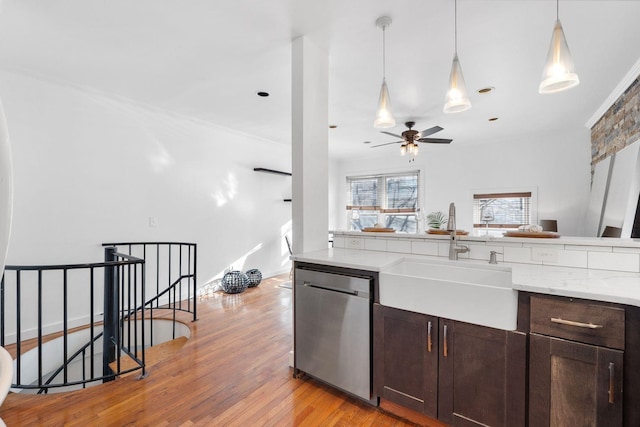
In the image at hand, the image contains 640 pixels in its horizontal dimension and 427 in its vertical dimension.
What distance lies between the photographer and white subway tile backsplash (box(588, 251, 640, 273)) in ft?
5.50

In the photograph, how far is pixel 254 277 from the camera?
480cm

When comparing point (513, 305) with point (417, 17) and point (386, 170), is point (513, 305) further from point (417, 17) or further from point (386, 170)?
point (386, 170)

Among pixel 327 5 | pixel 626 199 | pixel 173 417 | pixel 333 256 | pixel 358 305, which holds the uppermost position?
pixel 327 5

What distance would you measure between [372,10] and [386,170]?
490 centimetres

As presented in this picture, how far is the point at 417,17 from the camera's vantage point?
2.12 meters

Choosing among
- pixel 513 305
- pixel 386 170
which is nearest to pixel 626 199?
pixel 513 305

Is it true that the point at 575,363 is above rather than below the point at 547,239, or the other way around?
below

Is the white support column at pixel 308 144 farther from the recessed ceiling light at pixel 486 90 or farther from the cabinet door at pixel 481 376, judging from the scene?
the recessed ceiling light at pixel 486 90

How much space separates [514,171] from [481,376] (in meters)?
4.77

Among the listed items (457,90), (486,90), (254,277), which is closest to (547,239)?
(457,90)

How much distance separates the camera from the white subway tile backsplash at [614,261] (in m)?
1.68

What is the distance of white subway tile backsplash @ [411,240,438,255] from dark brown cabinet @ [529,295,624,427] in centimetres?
87

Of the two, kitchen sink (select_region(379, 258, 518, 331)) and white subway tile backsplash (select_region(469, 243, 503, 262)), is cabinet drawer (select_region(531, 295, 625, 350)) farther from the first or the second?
white subway tile backsplash (select_region(469, 243, 503, 262))

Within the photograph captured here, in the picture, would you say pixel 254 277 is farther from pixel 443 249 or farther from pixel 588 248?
pixel 588 248
